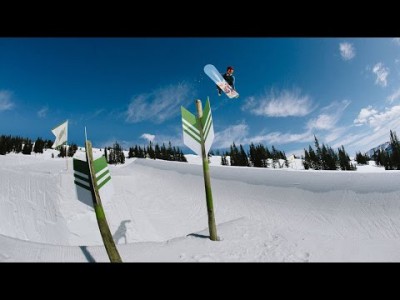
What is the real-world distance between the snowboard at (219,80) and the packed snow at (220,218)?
13.8 feet

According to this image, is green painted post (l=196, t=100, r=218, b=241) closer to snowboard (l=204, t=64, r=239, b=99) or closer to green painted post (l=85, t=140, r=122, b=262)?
green painted post (l=85, t=140, r=122, b=262)

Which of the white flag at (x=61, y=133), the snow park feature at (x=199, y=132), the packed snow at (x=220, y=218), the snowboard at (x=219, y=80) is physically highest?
the snowboard at (x=219, y=80)

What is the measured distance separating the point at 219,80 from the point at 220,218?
205 inches

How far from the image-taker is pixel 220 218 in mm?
9320

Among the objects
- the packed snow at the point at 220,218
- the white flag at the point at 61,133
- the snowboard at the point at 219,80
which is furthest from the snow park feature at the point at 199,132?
the white flag at the point at 61,133

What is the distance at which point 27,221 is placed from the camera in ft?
27.0

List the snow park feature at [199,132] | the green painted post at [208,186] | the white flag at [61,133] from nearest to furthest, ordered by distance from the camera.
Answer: the green painted post at [208,186], the snow park feature at [199,132], the white flag at [61,133]

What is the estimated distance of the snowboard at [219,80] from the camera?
8.27m

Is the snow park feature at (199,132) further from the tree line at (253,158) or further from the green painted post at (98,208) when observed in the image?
the tree line at (253,158)

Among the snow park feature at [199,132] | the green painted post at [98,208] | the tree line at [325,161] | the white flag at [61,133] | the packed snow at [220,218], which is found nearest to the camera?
the green painted post at [98,208]

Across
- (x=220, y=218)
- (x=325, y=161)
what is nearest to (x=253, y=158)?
(x=325, y=161)

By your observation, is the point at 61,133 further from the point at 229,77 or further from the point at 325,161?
the point at 325,161
